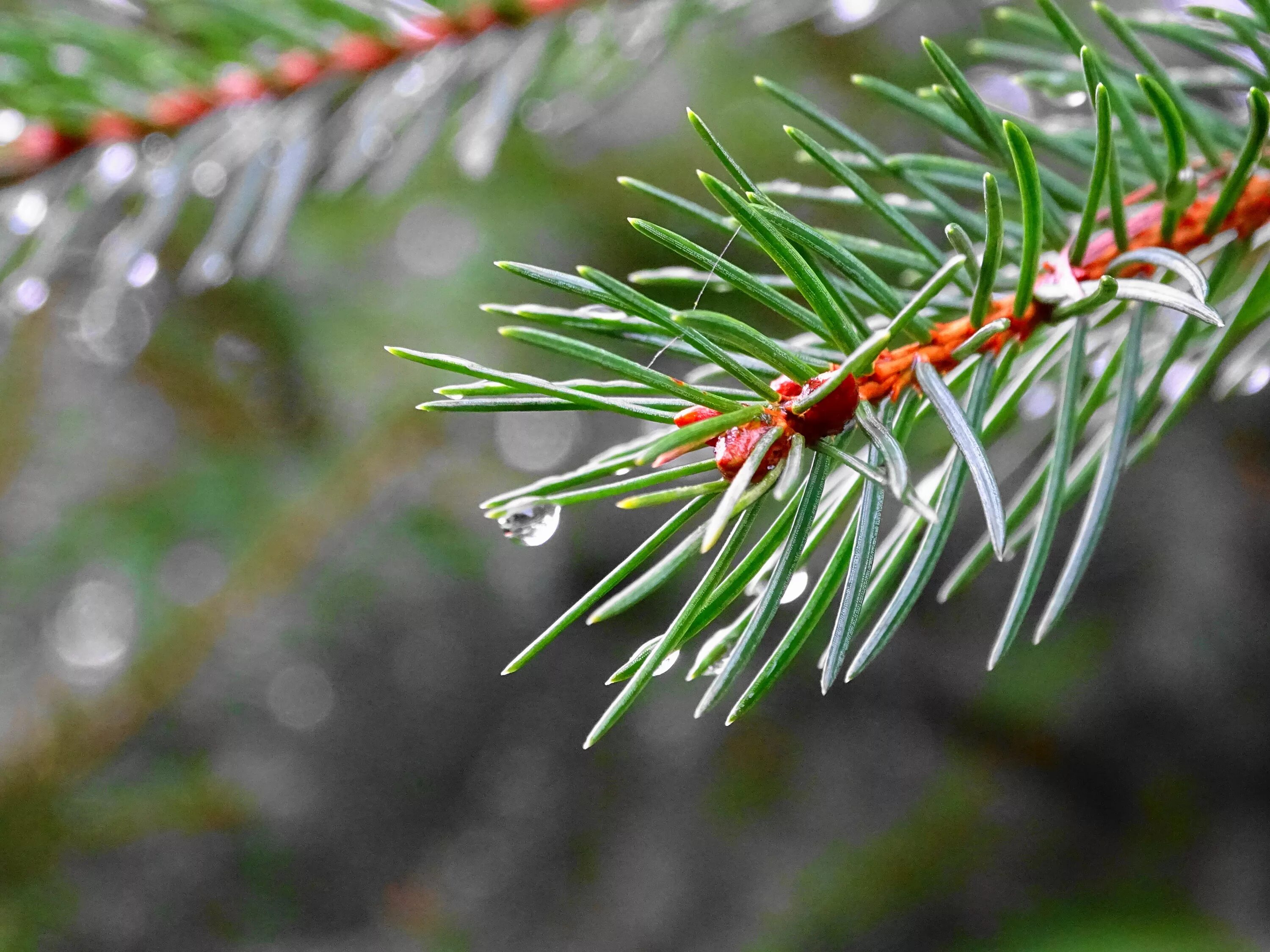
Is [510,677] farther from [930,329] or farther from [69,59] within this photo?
[930,329]

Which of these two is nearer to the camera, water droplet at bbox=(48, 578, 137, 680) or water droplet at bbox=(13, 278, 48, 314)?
water droplet at bbox=(13, 278, 48, 314)

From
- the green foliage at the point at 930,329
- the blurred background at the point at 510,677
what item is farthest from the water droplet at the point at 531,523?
the blurred background at the point at 510,677

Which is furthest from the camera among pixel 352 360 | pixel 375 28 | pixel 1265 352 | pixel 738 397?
pixel 352 360

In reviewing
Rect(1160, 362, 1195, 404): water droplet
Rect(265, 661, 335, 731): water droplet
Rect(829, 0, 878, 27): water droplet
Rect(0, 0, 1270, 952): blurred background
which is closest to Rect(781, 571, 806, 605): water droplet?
Rect(1160, 362, 1195, 404): water droplet

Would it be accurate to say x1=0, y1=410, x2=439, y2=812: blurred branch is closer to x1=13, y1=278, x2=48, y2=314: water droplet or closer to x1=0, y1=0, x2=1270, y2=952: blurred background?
x1=0, y1=0, x2=1270, y2=952: blurred background

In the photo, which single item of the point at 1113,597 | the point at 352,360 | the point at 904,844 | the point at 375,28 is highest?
the point at 375,28

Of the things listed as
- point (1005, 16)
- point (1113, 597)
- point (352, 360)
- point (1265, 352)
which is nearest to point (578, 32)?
point (1005, 16)

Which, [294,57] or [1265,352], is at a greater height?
[294,57]

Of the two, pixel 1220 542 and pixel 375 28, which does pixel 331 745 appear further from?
pixel 1220 542

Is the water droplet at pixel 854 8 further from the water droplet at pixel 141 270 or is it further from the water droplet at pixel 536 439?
the water droplet at pixel 536 439
